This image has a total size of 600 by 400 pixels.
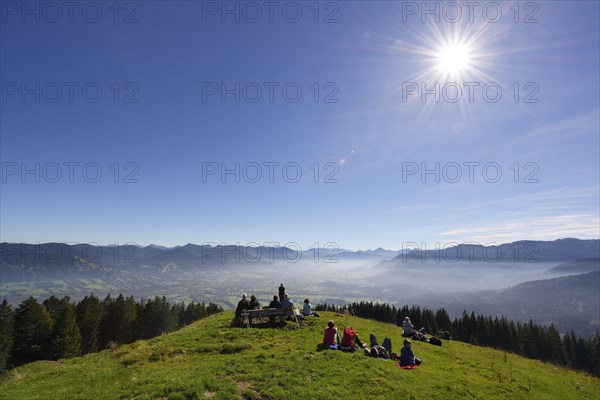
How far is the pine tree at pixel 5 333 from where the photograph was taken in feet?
169

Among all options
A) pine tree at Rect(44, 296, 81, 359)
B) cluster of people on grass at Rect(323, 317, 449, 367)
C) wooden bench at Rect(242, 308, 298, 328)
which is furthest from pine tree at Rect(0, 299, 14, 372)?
cluster of people on grass at Rect(323, 317, 449, 367)

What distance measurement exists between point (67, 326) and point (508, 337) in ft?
451

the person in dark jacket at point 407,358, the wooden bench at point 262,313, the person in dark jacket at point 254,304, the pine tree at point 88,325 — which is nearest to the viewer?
the person in dark jacket at point 407,358

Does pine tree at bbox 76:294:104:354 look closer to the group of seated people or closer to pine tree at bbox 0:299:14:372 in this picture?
pine tree at bbox 0:299:14:372

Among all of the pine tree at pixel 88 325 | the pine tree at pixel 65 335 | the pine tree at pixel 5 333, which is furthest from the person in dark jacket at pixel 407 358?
the pine tree at pixel 88 325

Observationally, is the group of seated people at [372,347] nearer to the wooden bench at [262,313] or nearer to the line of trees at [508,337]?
the wooden bench at [262,313]

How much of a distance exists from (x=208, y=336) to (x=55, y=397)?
34.8 ft

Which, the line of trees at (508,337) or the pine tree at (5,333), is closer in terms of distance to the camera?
the pine tree at (5,333)

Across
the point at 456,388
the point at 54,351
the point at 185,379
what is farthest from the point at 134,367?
the point at 54,351

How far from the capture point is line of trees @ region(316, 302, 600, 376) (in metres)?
104

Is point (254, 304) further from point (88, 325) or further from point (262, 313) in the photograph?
point (88, 325)

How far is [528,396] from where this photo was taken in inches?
699

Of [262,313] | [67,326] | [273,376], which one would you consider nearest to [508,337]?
[262,313]

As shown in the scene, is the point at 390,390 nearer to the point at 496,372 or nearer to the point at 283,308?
the point at 496,372
